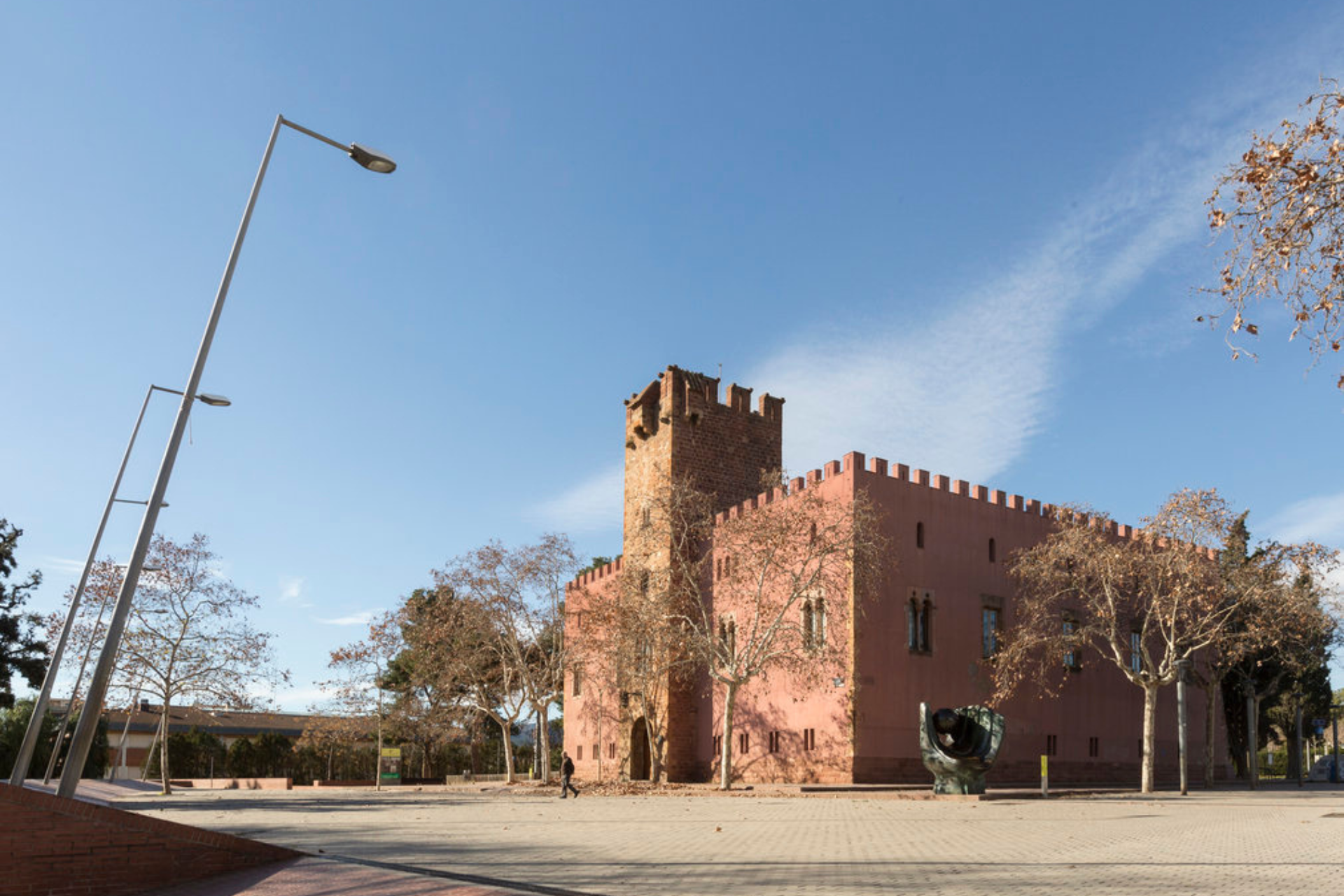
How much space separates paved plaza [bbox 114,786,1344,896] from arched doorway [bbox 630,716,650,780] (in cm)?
1453

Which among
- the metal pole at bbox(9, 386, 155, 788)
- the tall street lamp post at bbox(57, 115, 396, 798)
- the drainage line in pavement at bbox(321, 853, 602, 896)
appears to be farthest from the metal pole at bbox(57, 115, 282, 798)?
the metal pole at bbox(9, 386, 155, 788)

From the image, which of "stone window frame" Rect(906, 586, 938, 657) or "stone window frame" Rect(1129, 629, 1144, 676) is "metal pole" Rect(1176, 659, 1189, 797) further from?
"stone window frame" Rect(1129, 629, 1144, 676)

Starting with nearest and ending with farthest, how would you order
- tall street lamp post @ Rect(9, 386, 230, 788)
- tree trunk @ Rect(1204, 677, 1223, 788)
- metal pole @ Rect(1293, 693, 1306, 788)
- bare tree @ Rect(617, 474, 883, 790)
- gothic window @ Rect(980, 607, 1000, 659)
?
tall street lamp post @ Rect(9, 386, 230, 788) → bare tree @ Rect(617, 474, 883, 790) → gothic window @ Rect(980, 607, 1000, 659) → tree trunk @ Rect(1204, 677, 1223, 788) → metal pole @ Rect(1293, 693, 1306, 788)

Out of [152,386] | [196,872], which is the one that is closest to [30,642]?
[152,386]

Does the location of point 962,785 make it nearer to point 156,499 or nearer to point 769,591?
point 769,591

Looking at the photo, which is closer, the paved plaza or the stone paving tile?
the stone paving tile

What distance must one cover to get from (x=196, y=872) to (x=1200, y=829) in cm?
1358

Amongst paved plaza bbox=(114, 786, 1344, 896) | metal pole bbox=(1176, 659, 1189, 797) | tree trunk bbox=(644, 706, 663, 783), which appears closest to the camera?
paved plaza bbox=(114, 786, 1344, 896)

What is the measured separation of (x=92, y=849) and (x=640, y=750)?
3141 centimetres

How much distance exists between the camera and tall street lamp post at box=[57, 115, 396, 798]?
1154cm

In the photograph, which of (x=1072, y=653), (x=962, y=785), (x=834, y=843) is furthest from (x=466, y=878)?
(x=1072, y=653)

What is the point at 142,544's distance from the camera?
508 inches

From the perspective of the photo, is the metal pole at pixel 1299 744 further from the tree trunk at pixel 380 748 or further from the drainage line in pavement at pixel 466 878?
the drainage line in pavement at pixel 466 878

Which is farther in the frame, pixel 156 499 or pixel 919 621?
pixel 919 621
